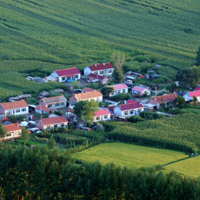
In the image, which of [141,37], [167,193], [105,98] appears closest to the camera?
[167,193]

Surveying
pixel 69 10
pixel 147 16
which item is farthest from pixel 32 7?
pixel 147 16

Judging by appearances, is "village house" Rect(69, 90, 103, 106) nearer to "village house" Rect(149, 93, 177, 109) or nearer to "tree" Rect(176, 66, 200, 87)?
"village house" Rect(149, 93, 177, 109)

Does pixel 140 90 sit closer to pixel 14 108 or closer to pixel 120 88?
pixel 120 88

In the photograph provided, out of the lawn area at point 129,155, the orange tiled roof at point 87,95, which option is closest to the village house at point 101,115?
the orange tiled roof at point 87,95

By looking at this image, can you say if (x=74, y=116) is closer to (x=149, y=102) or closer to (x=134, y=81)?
(x=149, y=102)

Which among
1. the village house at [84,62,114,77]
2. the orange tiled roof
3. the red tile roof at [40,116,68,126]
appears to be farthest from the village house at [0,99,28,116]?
the village house at [84,62,114,77]

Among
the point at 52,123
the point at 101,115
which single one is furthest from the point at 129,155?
the point at 101,115

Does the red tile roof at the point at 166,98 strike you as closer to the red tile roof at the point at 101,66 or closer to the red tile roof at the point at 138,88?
the red tile roof at the point at 138,88
